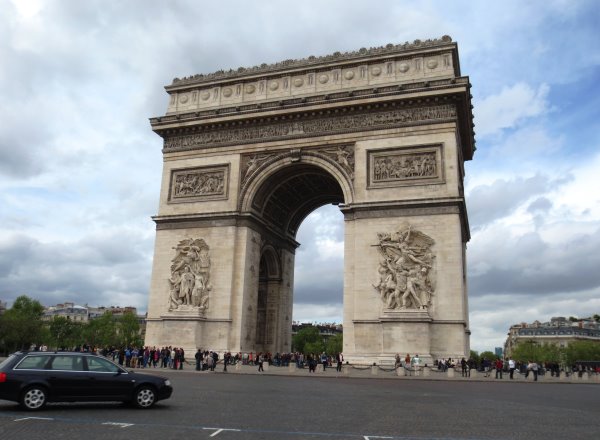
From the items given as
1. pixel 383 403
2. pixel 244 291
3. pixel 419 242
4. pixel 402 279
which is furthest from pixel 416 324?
pixel 383 403

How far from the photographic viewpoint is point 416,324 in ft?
83.6

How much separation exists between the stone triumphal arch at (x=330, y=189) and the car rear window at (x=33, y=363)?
59.2ft

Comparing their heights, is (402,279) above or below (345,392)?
above

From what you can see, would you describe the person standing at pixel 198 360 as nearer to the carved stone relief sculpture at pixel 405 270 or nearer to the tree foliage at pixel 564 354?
the carved stone relief sculpture at pixel 405 270

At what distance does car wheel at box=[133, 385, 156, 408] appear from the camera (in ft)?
34.0

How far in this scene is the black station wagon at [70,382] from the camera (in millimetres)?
9602

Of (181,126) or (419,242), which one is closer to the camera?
(419,242)

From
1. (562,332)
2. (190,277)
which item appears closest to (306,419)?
(190,277)

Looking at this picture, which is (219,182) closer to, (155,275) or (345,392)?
(155,275)

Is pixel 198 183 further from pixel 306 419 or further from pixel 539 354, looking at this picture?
pixel 539 354

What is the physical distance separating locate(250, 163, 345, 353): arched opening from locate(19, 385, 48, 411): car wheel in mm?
22708

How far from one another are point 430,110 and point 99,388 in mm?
22777

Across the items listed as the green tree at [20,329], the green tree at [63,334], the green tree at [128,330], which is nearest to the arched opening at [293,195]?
the green tree at [20,329]

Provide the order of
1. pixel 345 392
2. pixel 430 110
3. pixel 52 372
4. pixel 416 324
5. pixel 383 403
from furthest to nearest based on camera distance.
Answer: pixel 430 110 < pixel 416 324 < pixel 345 392 < pixel 383 403 < pixel 52 372
